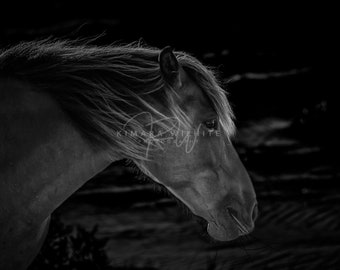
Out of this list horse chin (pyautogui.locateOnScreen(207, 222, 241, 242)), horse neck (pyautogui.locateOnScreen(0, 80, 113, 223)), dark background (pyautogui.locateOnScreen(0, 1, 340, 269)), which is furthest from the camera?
dark background (pyautogui.locateOnScreen(0, 1, 340, 269))

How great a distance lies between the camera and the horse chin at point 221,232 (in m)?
1.10

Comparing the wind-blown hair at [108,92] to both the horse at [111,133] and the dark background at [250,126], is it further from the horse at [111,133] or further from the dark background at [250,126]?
the dark background at [250,126]

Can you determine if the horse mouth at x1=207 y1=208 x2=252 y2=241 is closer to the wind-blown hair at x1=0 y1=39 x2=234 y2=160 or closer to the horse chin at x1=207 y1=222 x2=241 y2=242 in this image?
the horse chin at x1=207 y1=222 x2=241 y2=242

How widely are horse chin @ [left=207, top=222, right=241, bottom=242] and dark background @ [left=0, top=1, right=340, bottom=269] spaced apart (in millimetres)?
1114

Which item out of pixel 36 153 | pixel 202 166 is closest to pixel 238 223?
pixel 202 166

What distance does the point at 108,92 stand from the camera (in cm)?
106

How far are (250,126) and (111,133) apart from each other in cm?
238

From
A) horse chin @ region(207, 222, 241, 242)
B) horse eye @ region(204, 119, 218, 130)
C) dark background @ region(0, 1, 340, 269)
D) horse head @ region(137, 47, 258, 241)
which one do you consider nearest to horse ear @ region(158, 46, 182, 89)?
horse head @ region(137, 47, 258, 241)

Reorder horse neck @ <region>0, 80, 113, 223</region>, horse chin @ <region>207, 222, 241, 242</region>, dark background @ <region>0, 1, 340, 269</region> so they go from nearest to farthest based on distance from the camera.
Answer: horse neck @ <region>0, 80, 113, 223</region> < horse chin @ <region>207, 222, 241, 242</region> < dark background @ <region>0, 1, 340, 269</region>

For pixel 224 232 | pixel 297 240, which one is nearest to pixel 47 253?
pixel 224 232

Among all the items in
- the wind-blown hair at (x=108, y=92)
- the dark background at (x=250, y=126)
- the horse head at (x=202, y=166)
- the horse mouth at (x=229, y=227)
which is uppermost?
the wind-blown hair at (x=108, y=92)

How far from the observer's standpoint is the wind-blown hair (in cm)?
105

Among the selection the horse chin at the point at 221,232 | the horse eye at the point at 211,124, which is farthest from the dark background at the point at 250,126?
the horse eye at the point at 211,124

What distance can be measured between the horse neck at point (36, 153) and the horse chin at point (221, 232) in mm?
340
